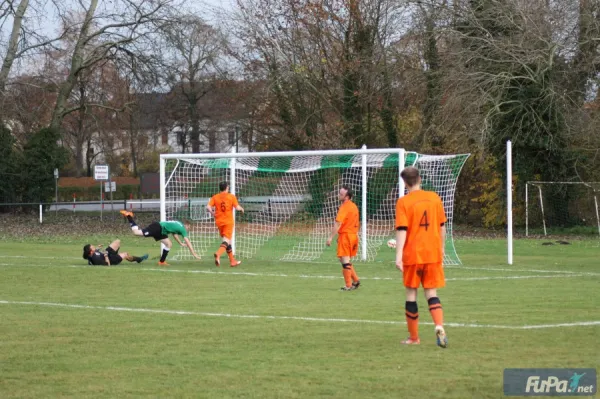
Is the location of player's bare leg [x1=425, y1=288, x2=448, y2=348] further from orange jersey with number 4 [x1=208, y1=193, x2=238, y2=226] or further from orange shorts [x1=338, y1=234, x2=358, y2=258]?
orange jersey with number 4 [x1=208, y1=193, x2=238, y2=226]

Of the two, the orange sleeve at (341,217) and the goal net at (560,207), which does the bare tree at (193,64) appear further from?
the orange sleeve at (341,217)

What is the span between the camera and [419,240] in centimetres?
1026

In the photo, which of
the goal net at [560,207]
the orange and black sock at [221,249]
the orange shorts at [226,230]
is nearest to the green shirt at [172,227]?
the orange shorts at [226,230]

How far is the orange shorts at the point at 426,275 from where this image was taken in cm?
1028

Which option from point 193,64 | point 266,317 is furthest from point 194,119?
point 266,317

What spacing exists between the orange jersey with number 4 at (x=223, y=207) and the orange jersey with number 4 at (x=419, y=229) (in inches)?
496

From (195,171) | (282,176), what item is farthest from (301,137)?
(195,171)

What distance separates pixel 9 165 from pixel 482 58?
2513 centimetres

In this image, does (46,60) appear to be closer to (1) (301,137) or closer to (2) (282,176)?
(1) (301,137)

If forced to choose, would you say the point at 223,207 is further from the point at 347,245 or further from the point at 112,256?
the point at 347,245

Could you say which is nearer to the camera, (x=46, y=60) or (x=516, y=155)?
(x=516, y=155)

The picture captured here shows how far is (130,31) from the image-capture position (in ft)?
159
